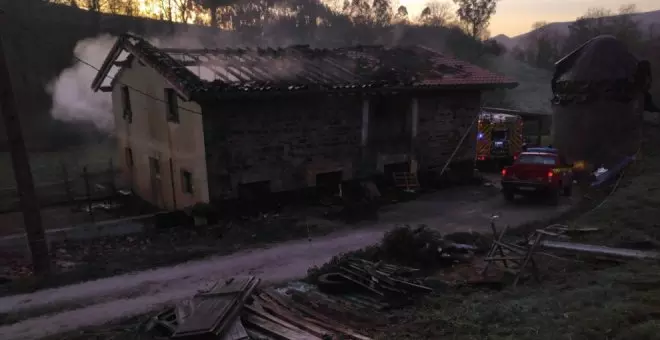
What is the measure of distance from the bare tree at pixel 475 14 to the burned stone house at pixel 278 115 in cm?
3240

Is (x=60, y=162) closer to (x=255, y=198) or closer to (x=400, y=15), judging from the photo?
(x=255, y=198)

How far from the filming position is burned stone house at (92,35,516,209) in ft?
48.5

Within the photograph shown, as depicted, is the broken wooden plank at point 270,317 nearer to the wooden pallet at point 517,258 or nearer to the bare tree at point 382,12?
the wooden pallet at point 517,258

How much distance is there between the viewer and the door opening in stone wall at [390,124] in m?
17.9

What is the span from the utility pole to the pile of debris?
454cm

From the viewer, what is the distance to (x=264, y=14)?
51.1 metres

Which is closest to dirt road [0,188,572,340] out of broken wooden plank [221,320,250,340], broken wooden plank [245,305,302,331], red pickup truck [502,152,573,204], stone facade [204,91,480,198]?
red pickup truck [502,152,573,204]

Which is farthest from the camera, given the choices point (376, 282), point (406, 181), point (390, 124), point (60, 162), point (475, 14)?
point (475, 14)

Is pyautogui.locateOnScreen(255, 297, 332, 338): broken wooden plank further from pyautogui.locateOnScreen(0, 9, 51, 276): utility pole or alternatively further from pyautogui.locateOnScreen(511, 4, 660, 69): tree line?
pyautogui.locateOnScreen(511, 4, 660, 69): tree line

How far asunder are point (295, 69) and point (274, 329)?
1202 cm

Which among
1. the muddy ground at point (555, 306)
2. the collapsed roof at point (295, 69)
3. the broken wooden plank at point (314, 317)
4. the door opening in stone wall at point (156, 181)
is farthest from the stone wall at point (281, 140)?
the broken wooden plank at point (314, 317)

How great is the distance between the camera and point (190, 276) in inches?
404

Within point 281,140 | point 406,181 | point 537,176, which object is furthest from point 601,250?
point 281,140

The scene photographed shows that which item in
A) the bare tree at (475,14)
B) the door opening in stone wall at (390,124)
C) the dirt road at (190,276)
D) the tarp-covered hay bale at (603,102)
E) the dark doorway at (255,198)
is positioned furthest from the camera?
the bare tree at (475,14)
